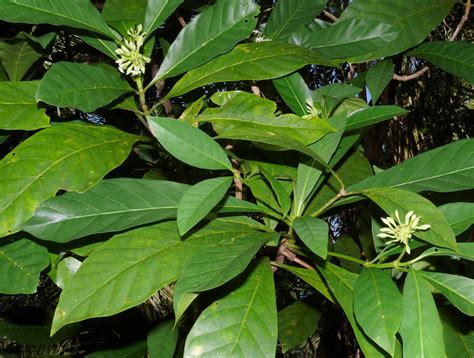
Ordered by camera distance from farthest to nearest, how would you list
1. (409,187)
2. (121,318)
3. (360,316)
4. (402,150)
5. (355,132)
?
(402,150)
(121,318)
(355,132)
(409,187)
(360,316)

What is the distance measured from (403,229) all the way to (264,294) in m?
0.21

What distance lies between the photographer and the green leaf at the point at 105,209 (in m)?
0.64

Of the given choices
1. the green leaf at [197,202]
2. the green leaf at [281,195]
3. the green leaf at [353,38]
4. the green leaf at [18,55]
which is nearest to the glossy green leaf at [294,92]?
the green leaf at [353,38]

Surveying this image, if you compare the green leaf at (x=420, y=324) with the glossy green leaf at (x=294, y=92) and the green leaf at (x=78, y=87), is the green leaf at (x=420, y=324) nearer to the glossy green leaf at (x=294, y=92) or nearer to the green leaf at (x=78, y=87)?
the glossy green leaf at (x=294, y=92)

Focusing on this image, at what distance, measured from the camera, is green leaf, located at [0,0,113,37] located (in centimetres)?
69

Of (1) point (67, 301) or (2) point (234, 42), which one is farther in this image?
(2) point (234, 42)

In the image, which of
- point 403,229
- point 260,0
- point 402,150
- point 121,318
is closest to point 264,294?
point 403,229

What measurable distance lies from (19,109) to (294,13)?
0.55 metres

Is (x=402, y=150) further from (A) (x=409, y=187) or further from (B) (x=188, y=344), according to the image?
(B) (x=188, y=344)

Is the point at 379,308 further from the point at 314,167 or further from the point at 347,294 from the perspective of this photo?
the point at 314,167

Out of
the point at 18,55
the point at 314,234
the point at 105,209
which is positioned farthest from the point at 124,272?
the point at 18,55

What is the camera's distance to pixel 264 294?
0.69 metres

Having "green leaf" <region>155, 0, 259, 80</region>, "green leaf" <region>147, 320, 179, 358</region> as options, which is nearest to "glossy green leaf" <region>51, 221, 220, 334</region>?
"green leaf" <region>155, 0, 259, 80</region>

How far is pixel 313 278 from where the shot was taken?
80 cm
